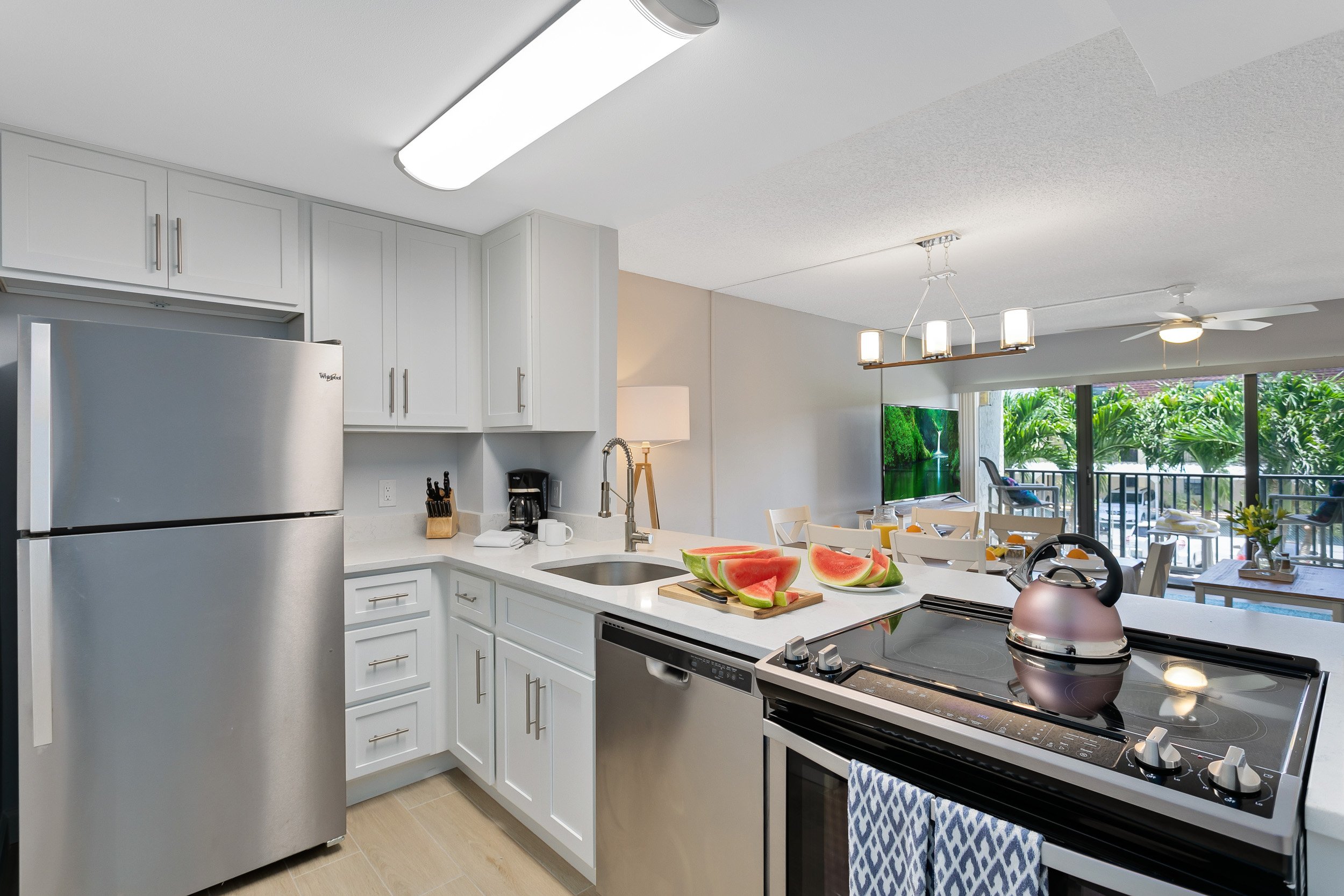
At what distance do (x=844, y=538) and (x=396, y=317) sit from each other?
218 cm

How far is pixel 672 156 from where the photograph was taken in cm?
214

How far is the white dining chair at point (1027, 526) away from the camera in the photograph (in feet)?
12.6

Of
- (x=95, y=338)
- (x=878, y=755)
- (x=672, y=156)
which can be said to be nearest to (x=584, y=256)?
(x=672, y=156)

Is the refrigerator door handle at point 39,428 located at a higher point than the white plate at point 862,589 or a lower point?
higher

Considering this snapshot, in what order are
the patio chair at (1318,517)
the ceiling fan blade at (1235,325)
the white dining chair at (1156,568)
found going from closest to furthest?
the white dining chair at (1156,568) → the ceiling fan blade at (1235,325) → the patio chair at (1318,517)

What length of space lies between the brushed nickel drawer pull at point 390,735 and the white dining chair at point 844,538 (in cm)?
181

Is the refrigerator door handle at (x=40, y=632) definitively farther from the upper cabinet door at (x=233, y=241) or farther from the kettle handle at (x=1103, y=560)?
the kettle handle at (x=1103, y=560)

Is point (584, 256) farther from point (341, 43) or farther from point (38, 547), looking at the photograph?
point (38, 547)

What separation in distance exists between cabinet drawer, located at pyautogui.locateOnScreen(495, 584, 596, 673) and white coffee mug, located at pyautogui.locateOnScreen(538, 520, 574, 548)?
0.51 metres

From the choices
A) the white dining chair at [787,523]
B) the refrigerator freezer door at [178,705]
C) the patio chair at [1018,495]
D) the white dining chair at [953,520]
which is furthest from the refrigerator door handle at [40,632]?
the patio chair at [1018,495]

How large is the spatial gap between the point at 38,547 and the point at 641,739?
59.4 inches

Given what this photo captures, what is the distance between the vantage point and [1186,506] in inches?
259

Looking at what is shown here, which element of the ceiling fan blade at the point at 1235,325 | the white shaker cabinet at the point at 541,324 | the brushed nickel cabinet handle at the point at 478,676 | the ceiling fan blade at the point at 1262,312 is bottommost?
the brushed nickel cabinet handle at the point at 478,676

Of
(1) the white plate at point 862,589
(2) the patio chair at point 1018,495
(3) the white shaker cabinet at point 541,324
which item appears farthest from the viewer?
(2) the patio chair at point 1018,495
